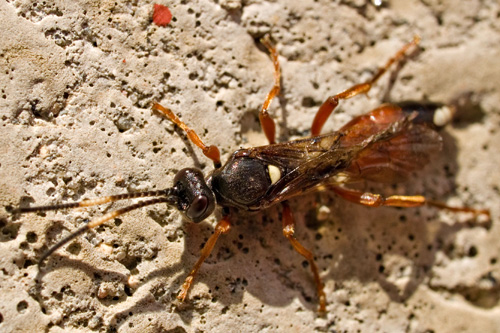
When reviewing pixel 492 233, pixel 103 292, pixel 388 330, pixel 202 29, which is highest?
pixel 202 29

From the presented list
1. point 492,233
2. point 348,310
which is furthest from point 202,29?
point 492,233

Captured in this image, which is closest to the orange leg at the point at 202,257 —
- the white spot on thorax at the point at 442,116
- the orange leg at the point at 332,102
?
the orange leg at the point at 332,102

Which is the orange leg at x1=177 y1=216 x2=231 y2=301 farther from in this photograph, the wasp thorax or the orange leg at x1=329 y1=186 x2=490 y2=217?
the orange leg at x1=329 y1=186 x2=490 y2=217

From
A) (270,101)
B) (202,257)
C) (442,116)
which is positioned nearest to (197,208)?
(202,257)

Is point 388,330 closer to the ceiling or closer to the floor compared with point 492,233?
closer to the floor

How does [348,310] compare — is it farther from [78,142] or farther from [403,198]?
[78,142]

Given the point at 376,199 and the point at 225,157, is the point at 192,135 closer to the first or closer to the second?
the point at 225,157

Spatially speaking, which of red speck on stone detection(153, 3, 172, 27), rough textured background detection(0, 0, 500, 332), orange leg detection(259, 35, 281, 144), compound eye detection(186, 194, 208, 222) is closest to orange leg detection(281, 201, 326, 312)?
rough textured background detection(0, 0, 500, 332)
